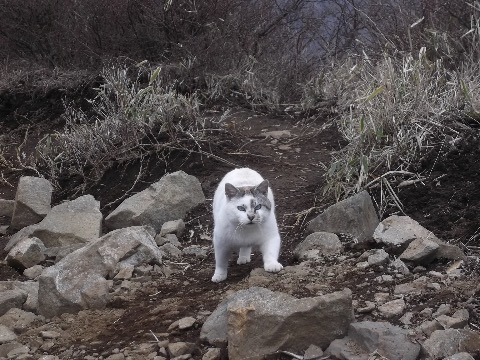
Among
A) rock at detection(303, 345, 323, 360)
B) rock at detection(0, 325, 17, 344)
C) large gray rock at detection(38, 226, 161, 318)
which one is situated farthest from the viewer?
large gray rock at detection(38, 226, 161, 318)

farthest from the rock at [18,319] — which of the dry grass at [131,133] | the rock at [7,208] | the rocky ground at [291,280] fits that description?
the rock at [7,208]

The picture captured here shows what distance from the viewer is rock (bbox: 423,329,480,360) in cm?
279

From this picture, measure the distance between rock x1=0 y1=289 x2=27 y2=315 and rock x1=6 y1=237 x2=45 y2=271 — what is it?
43.0 inches

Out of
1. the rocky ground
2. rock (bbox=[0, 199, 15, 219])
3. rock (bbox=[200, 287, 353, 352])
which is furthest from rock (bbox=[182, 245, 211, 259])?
rock (bbox=[0, 199, 15, 219])

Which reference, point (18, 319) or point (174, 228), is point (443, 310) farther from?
point (174, 228)

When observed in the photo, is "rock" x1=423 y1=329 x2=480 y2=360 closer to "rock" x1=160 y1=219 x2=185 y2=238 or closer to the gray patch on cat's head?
the gray patch on cat's head

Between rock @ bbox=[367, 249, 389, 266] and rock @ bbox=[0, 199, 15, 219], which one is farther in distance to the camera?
rock @ bbox=[0, 199, 15, 219]

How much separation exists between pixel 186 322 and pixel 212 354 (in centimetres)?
41

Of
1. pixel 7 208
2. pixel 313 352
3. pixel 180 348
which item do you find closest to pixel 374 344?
pixel 313 352

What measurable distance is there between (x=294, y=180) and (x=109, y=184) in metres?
1.95

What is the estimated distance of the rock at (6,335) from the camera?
12.4ft

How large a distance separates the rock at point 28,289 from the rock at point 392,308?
214cm

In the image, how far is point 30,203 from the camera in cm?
682

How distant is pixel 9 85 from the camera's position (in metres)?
10.6
